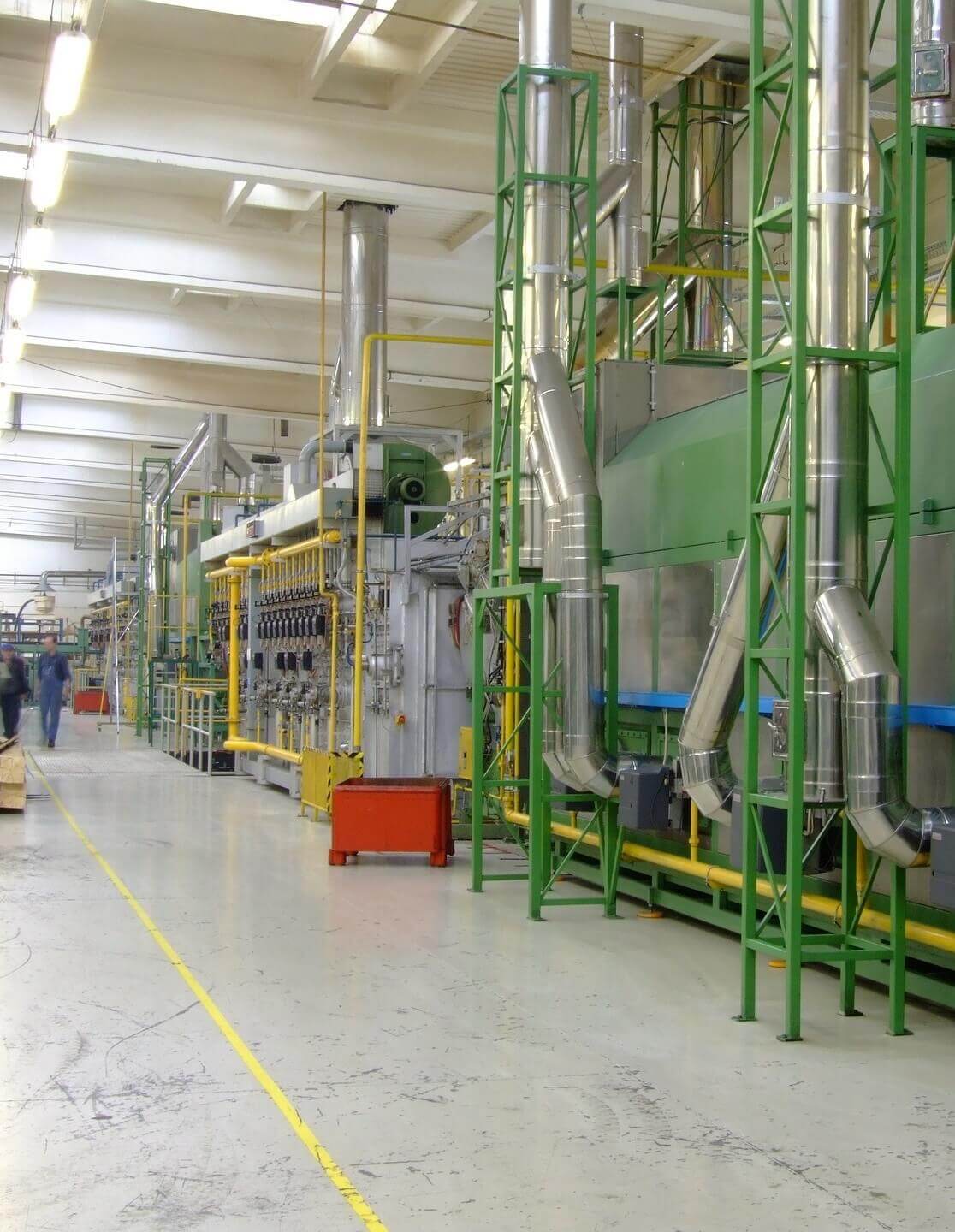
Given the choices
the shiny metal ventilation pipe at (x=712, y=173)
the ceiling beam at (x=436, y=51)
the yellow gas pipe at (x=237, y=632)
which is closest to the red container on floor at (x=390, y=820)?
the yellow gas pipe at (x=237, y=632)

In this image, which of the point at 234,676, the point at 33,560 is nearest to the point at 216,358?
the point at 234,676

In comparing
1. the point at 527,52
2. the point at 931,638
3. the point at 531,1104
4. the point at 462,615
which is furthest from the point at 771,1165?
the point at 462,615

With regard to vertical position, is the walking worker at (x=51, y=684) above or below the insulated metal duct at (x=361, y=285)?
below

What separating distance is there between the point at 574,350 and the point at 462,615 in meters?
3.98

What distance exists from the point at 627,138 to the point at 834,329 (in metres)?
7.29

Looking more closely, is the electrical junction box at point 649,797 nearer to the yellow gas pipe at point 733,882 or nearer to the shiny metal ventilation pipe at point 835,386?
the yellow gas pipe at point 733,882

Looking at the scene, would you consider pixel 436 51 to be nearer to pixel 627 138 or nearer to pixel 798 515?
pixel 627 138

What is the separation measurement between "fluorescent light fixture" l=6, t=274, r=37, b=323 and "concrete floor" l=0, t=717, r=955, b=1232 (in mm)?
7701

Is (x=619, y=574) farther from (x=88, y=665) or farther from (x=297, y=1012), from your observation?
(x=88, y=665)

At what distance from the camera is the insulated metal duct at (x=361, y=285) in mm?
15445

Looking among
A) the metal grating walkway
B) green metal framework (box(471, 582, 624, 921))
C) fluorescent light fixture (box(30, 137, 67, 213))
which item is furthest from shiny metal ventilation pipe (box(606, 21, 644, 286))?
the metal grating walkway

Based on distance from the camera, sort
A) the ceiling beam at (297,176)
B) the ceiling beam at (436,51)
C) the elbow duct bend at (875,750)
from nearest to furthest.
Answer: the elbow duct bend at (875,750)
the ceiling beam at (436,51)
the ceiling beam at (297,176)

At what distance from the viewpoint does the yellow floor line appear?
4.04 metres

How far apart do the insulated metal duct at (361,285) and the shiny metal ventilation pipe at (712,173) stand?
147 inches
